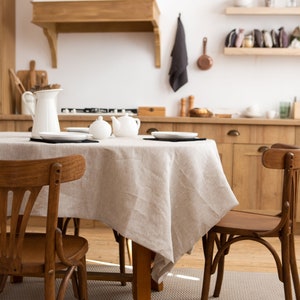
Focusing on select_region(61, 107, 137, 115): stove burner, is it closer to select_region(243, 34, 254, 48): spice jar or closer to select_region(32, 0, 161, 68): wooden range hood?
select_region(32, 0, 161, 68): wooden range hood

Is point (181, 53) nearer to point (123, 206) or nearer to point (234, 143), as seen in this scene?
point (234, 143)

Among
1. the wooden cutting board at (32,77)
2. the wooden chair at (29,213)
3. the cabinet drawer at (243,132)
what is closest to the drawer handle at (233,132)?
the cabinet drawer at (243,132)

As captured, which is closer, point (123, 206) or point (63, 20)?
point (123, 206)

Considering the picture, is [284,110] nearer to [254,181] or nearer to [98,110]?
[254,181]

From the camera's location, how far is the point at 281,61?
4645mm

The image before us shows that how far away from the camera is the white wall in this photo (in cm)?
466

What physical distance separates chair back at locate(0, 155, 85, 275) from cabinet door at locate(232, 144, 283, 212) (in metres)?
2.48

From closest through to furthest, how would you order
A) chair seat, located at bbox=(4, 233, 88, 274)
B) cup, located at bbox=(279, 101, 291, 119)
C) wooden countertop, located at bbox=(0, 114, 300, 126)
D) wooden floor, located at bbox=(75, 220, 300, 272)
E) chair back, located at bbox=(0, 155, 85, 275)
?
chair back, located at bbox=(0, 155, 85, 275), chair seat, located at bbox=(4, 233, 88, 274), wooden floor, located at bbox=(75, 220, 300, 272), wooden countertop, located at bbox=(0, 114, 300, 126), cup, located at bbox=(279, 101, 291, 119)

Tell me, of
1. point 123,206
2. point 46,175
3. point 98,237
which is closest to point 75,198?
point 123,206

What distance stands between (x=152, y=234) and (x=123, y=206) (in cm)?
15

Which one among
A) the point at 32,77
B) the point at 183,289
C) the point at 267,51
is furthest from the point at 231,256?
the point at 32,77

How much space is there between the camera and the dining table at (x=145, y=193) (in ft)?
6.80

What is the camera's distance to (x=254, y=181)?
13.6ft

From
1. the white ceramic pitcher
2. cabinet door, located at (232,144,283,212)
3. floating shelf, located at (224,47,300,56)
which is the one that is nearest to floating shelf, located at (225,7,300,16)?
floating shelf, located at (224,47,300,56)
